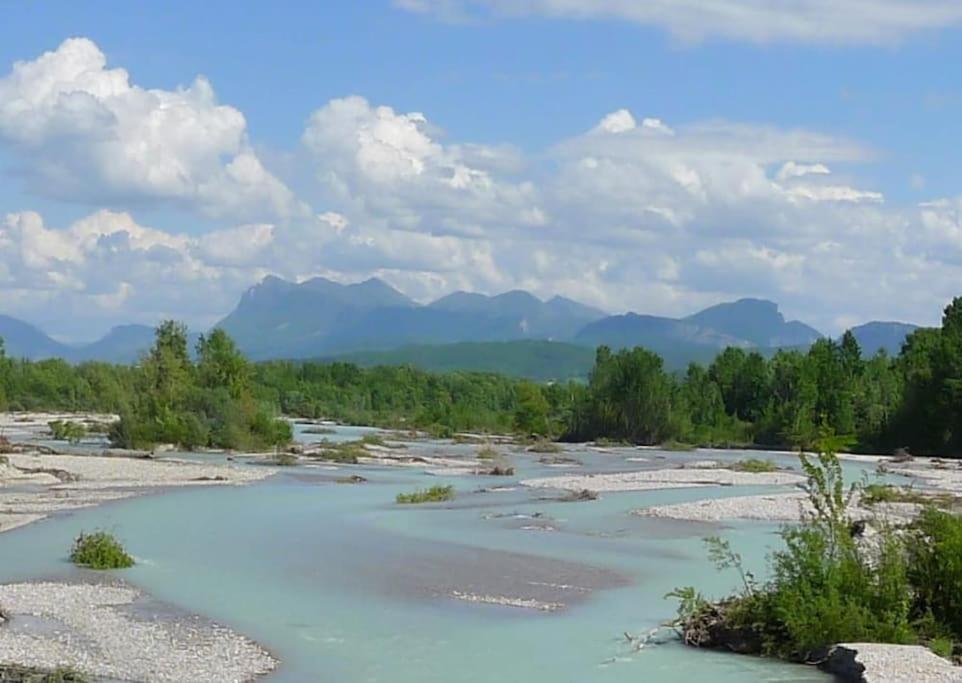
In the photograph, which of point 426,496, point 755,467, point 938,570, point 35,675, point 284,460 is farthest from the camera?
point 755,467

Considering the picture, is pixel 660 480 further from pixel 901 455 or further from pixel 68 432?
pixel 68 432

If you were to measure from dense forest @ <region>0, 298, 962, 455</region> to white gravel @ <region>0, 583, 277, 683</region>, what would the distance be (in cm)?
4713

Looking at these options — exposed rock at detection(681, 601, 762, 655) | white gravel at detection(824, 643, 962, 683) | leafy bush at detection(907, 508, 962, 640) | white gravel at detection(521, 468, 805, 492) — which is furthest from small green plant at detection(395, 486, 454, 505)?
white gravel at detection(824, 643, 962, 683)

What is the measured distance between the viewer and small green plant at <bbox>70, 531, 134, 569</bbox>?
107 feet

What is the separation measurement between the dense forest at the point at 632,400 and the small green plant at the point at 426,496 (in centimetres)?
2235

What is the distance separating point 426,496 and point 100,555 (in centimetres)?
2302

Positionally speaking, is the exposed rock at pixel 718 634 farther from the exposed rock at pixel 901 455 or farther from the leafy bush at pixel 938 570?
the exposed rock at pixel 901 455

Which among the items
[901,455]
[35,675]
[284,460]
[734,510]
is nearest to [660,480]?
[734,510]

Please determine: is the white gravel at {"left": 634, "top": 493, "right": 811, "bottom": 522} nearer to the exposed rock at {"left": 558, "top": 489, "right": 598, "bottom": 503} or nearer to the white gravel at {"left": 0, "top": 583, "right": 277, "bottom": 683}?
the exposed rock at {"left": 558, "top": 489, "right": 598, "bottom": 503}

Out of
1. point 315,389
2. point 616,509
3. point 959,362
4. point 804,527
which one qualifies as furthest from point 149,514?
point 315,389

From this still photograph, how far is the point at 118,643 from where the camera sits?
2344cm

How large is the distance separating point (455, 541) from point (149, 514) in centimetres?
1237

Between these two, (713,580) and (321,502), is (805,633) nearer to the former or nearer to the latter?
(713,580)

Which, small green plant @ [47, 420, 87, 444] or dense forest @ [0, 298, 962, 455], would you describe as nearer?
dense forest @ [0, 298, 962, 455]
